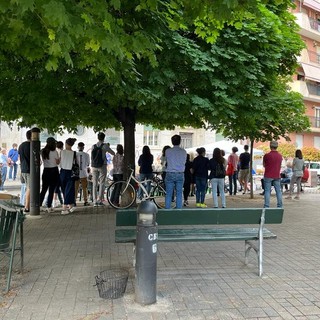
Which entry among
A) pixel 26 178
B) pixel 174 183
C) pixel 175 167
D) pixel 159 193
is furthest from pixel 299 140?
pixel 26 178

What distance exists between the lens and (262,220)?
530 centimetres

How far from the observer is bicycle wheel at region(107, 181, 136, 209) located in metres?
11.1

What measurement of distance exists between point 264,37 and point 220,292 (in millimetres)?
6109

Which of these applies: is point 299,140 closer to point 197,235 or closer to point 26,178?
A: point 26,178

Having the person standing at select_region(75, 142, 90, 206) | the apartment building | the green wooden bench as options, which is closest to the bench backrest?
the green wooden bench

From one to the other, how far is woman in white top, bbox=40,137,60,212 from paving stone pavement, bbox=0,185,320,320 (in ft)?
7.84

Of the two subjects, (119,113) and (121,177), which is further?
(121,177)

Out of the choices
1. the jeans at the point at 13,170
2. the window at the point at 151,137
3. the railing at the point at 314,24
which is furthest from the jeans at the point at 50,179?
the railing at the point at 314,24

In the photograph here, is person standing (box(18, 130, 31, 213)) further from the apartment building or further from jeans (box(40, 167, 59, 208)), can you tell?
the apartment building

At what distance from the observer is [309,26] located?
145ft

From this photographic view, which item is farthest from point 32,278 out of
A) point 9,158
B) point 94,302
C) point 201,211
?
point 9,158

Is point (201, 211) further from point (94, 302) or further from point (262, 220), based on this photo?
point (94, 302)

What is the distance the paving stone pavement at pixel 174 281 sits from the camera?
4.18 metres

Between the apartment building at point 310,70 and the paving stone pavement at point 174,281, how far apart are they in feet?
126
